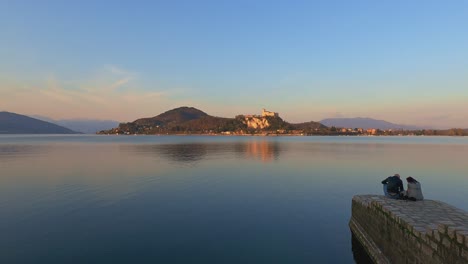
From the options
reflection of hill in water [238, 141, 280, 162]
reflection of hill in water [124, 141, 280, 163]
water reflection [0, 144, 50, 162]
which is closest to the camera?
water reflection [0, 144, 50, 162]

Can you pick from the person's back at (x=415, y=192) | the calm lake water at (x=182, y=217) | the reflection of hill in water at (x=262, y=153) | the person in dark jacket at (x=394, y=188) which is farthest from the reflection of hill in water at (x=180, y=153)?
the person's back at (x=415, y=192)

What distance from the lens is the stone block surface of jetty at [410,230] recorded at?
419 inches

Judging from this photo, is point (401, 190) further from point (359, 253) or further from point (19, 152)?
point (19, 152)

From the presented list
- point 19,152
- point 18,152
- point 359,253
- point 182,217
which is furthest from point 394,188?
point 18,152

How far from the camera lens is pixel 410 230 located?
13.3 meters

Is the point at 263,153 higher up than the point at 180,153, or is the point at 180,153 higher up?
the point at 180,153

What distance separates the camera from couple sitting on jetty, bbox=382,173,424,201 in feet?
62.1

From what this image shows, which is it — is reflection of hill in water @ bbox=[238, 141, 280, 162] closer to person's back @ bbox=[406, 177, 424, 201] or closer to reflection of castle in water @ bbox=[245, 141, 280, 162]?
reflection of castle in water @ bbox=[245, 141, 280, 162]

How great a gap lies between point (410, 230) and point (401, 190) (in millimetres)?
7642

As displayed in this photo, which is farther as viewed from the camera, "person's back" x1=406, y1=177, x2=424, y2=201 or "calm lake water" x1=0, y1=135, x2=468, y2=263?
"person's back" x1=406, y1=177, x2=424, y2=201

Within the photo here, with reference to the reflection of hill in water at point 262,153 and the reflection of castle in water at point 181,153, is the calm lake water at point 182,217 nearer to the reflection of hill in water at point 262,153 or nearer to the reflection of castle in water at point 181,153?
the reflection of castle in water at point 181,153

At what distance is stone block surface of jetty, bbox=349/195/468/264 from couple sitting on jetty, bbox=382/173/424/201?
638 mm

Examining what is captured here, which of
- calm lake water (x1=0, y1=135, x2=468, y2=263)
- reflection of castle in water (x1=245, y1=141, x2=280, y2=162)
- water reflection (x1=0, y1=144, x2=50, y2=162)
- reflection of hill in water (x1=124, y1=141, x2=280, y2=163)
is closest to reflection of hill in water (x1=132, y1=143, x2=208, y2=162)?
reflection of hill in water (x1=124, y1=141, x2=280, y2=163)

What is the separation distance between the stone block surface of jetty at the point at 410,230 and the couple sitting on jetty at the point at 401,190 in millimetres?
638
